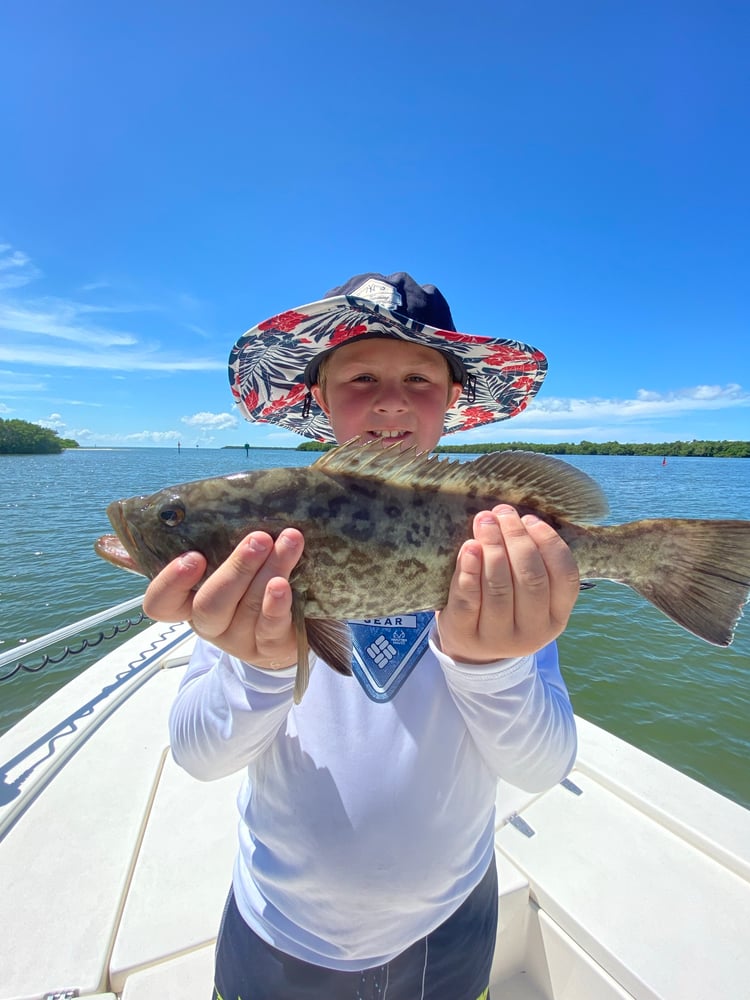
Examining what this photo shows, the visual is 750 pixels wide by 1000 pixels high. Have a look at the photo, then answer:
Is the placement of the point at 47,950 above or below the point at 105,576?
above

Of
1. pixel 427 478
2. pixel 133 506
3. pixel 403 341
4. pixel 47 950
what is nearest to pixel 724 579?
pixel 427 478

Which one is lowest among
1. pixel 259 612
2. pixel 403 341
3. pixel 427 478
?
pixel 259 612

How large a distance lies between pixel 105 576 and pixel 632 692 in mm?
16552

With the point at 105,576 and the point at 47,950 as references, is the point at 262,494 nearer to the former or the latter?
the point at 47,950

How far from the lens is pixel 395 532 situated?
6.95 feet

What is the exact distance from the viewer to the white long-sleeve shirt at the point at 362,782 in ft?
6.37

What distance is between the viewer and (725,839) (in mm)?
3506

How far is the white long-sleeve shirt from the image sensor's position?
1.94m

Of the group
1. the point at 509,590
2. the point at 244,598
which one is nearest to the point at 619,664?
the point at 509,590

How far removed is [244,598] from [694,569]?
2129 mm

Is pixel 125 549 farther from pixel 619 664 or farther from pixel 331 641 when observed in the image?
pixel 619 664

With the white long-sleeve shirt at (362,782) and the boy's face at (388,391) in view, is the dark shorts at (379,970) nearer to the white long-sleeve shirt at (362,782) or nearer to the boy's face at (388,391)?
the white long-sleeve shirt at (362,782)

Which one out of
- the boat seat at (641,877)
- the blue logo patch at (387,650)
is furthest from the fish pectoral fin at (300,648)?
the boat seat at (641,877)

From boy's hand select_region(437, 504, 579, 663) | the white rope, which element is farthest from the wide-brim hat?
the white rope
